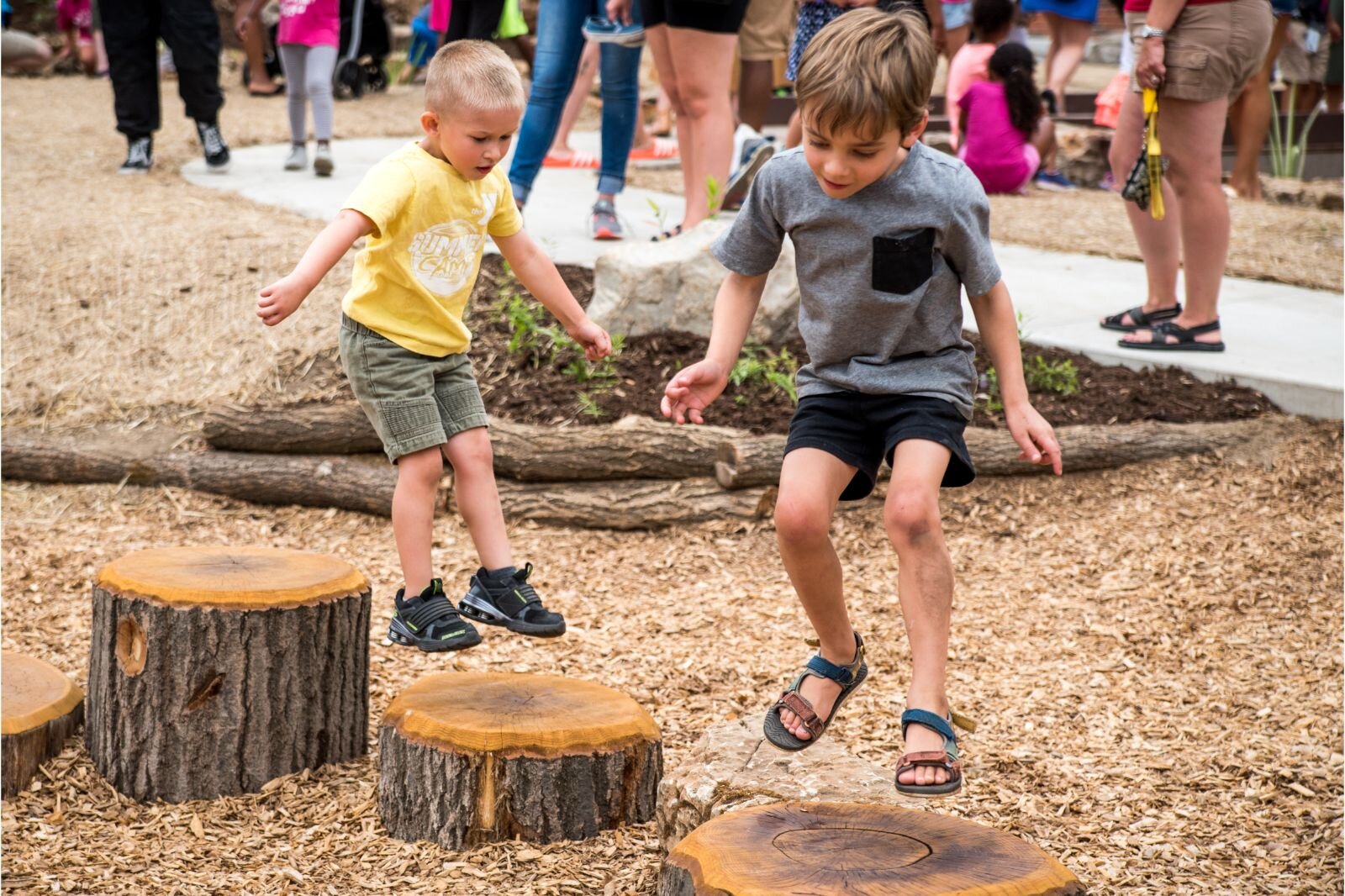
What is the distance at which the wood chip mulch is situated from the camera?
3.05 m

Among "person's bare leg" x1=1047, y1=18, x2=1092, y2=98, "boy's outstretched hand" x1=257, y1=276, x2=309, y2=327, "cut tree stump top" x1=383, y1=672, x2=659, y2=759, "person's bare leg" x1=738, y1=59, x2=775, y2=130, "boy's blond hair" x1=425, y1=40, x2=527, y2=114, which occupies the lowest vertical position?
"cut tree stump top" x1=383, y1=672, x2=659, y2=759

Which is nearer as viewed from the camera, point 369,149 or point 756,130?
point 756,130

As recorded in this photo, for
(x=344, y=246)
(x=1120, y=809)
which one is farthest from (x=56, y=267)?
(x=1120, y=809)

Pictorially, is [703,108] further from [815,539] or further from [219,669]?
[815,539]

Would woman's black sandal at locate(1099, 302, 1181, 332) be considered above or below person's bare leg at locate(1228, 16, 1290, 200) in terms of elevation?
below

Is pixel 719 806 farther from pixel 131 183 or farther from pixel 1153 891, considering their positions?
pixel 131 183

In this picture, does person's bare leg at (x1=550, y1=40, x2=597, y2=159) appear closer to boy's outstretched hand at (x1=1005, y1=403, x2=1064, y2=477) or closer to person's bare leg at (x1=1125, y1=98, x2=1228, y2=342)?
person's bare leg at (x1=1125, y1=98, x2=1228, y2=342)

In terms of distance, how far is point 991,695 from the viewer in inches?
148

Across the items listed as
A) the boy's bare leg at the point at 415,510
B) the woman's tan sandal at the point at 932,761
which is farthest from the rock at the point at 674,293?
the woman's tan sandal at the point at 932,761

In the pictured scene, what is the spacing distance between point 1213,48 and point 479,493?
3314 mm

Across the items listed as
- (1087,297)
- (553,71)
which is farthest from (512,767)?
(1087,297)

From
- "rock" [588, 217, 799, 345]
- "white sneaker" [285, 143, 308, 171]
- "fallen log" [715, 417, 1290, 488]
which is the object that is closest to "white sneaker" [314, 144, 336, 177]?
"white sneaker" [285, 143, 308, 171]

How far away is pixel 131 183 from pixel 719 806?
268 inches

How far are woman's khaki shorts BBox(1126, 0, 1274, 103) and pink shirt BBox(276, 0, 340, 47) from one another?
4.92 meters
